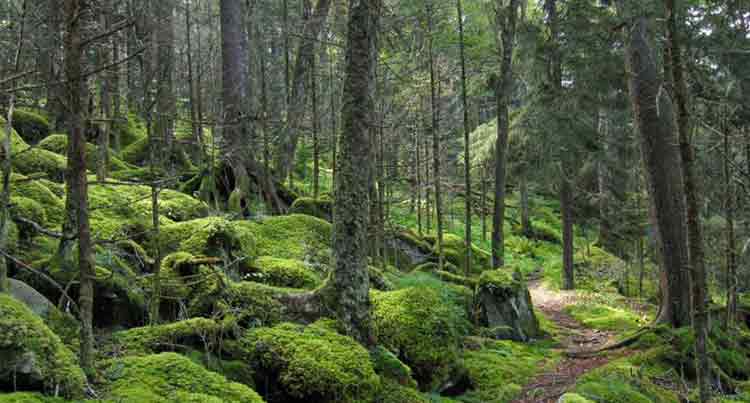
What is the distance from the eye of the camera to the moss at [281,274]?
715cm

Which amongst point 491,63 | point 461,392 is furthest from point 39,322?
point 491,63

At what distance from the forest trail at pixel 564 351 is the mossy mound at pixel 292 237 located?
3771 mm

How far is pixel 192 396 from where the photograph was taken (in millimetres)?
3758

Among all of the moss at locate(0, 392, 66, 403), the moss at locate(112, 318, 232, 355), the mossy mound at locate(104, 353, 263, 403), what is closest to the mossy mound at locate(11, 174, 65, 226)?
the moss at locate(112, 318, 232, 355)

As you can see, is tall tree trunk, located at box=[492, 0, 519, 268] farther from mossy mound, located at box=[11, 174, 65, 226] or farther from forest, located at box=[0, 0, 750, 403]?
mossy mound, located at box=[11, 174, 65, 226]

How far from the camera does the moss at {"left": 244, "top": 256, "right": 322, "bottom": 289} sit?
715 cm

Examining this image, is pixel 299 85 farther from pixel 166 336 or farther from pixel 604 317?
pixel 166 336

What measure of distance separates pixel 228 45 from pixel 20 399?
31.2 feet

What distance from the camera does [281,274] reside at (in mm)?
7266

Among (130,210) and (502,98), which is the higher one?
(502,98)

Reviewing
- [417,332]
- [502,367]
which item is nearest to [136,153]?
[417,332]

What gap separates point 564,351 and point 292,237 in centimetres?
516

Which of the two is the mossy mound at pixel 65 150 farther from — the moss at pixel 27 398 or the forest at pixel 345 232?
the moss at pixel 27 398

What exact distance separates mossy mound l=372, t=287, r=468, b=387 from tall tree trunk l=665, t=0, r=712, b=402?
8.95 feet
